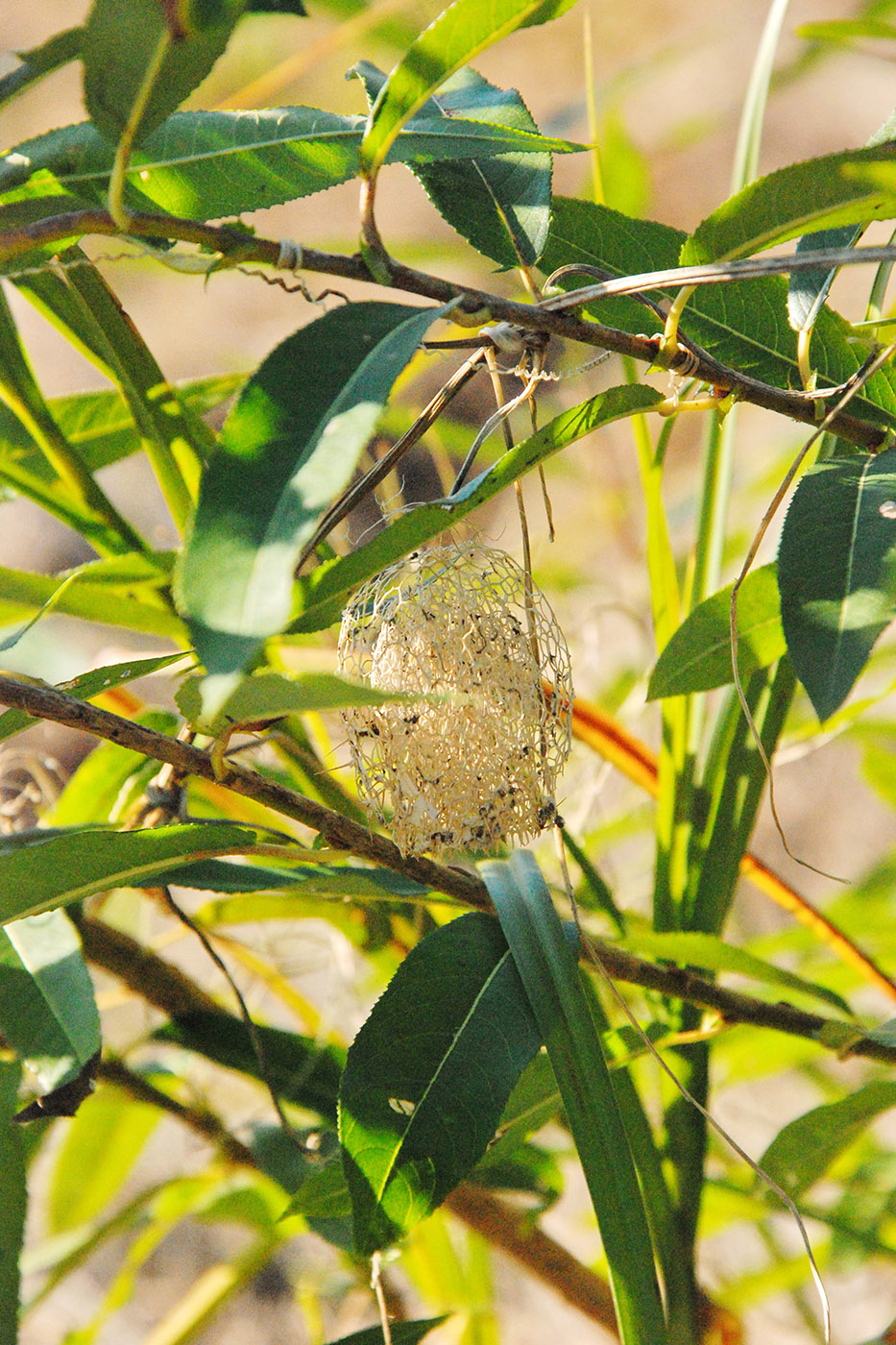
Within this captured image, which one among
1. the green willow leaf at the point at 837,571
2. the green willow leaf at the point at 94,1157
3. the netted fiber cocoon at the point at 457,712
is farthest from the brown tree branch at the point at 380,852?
the green willow leaf at the point at 94,1157

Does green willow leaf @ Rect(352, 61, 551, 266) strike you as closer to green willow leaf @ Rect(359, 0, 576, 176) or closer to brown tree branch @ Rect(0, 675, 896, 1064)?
green willow leaf @ Rect(359, 0, 576, 176)

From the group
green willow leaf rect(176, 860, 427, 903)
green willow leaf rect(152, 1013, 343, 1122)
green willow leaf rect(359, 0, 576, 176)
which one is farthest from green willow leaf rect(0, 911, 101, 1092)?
green willow leaf rect(359, 0, 576, 176)

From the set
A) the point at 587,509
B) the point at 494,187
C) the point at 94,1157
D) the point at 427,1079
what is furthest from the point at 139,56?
the point at 587,509

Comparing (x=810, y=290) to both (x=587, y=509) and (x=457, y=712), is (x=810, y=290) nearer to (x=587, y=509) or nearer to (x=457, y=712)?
(x=457, y=712)

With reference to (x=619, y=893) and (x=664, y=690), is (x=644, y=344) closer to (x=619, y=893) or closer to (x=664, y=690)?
(x=664, y=690)

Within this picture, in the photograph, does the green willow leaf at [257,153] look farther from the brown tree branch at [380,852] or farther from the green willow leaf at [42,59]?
the brown tree branch at [380,852]

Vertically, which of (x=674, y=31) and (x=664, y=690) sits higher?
(x=674, y=31)

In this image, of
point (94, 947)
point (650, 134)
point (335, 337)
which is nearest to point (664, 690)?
point (335, 337)
